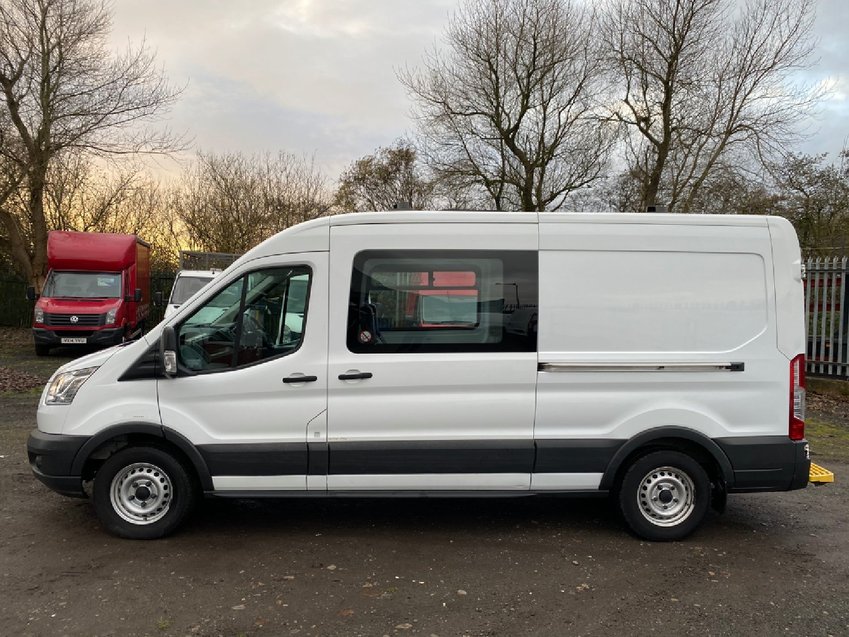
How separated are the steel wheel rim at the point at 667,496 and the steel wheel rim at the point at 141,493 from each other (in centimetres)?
338

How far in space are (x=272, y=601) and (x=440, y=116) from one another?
17932 millimetres

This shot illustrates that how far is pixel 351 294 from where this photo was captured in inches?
170

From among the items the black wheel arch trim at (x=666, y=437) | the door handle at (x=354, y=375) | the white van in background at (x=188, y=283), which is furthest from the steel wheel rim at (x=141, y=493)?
the white van in background at (x=188, y=283)

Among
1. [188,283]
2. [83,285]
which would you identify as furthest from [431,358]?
[83,285]

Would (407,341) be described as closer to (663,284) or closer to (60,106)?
(663,284)

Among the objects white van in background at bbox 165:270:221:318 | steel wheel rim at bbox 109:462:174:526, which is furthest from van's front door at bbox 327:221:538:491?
white van in background at bbox 165:270:221:318

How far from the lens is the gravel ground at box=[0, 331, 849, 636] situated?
3.39 meters

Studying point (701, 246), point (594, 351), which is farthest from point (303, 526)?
point (701, 246)

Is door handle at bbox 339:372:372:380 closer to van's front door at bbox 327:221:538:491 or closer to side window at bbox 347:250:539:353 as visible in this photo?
van's front door at bbox 327:221:538:491

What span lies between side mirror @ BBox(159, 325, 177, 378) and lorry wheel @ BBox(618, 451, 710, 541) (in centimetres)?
326

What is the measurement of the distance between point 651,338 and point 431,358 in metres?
1.55

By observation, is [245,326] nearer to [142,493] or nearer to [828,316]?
[142,493]

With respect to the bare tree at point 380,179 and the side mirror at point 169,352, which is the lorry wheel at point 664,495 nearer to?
the side mirror at point 169,352

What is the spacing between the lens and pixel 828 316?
10.3m
